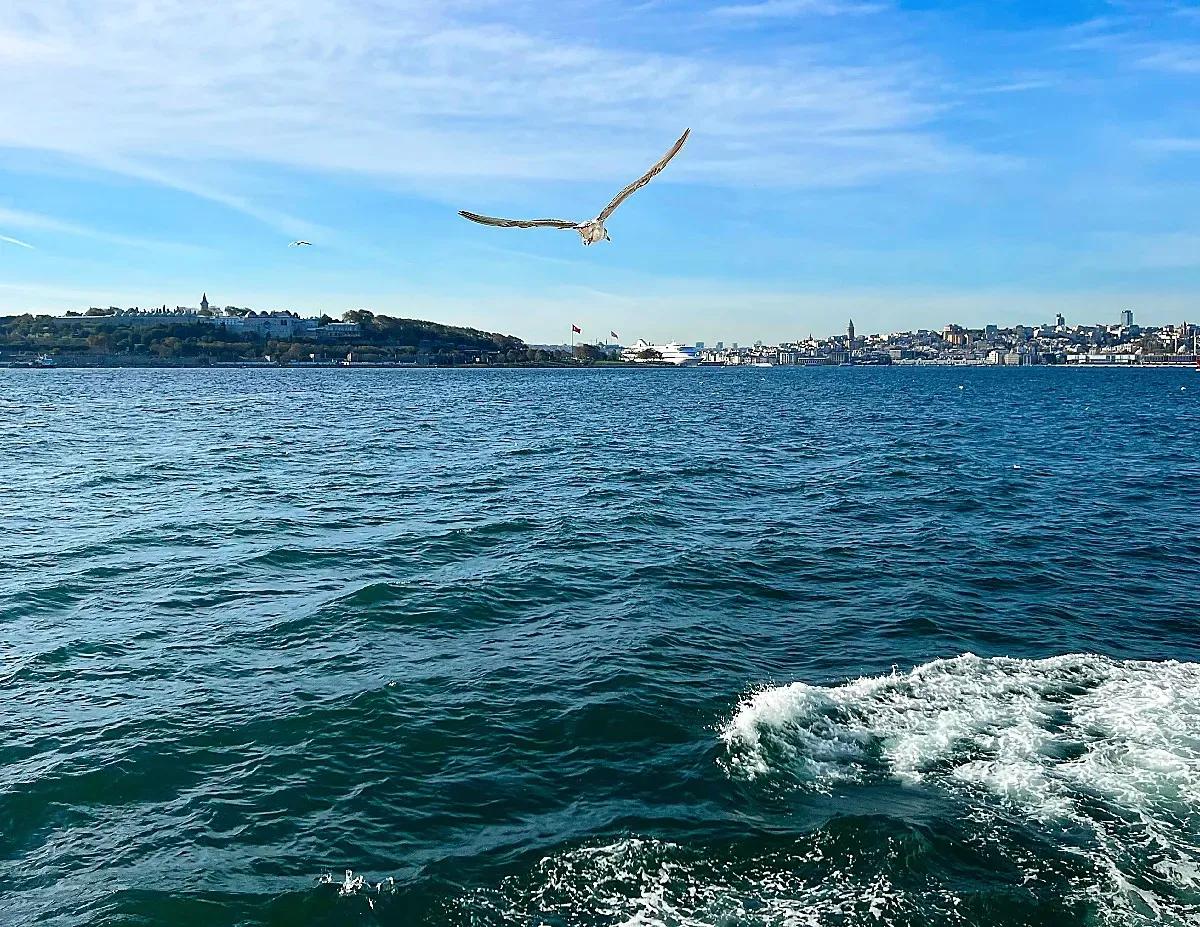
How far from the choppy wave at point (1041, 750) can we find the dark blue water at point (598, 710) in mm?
49

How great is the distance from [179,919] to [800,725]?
8.51m

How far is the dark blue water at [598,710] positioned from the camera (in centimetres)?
955

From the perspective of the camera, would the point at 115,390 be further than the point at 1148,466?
Yes

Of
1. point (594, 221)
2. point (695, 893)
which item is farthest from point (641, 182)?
point (695, 893)

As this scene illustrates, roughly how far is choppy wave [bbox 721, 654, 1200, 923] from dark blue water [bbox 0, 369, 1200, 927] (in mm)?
49

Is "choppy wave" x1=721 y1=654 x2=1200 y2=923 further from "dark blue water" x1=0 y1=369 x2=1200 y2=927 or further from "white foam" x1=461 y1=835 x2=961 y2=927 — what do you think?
"white foam" x1=461 y1=835 x2=961 y2=927

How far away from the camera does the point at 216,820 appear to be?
35.1 feet

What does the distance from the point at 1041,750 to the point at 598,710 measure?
650 cm

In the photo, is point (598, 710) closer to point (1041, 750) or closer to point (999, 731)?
point (999, 731)

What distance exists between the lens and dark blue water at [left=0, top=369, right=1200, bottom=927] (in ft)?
31.3

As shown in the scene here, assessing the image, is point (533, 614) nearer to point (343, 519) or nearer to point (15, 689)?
point (15, 689)

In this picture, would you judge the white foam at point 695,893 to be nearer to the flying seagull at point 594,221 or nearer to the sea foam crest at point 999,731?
the sea foam crest at point 999,731

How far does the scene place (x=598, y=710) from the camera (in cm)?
1373

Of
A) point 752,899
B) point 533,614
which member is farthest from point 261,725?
point 752,899
